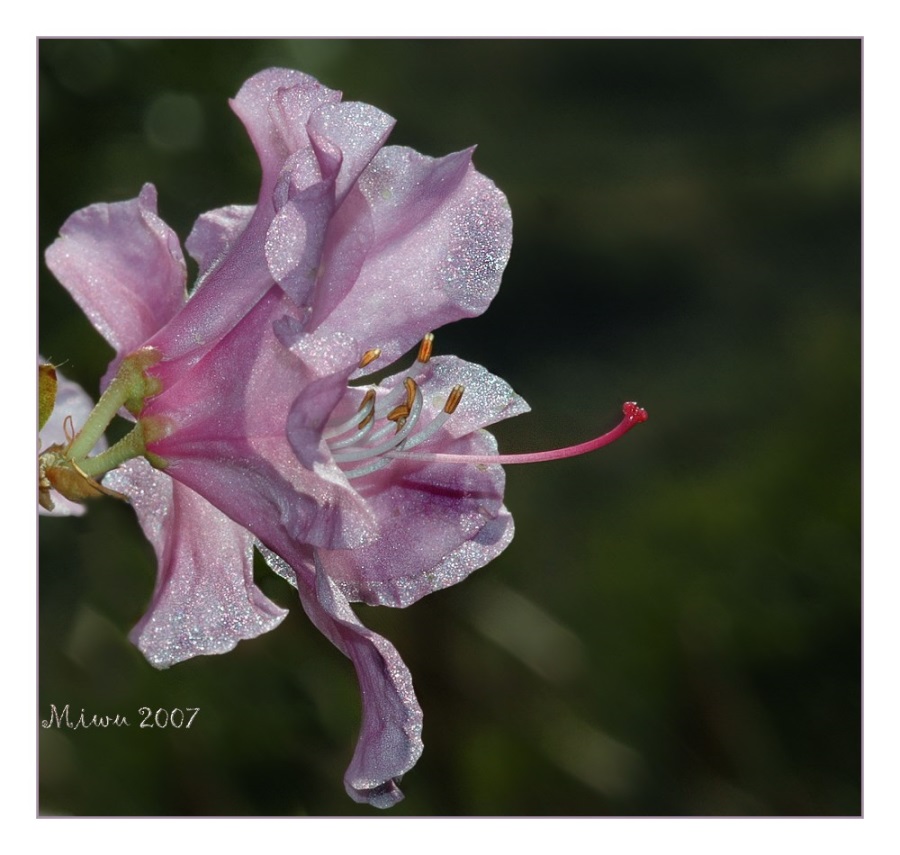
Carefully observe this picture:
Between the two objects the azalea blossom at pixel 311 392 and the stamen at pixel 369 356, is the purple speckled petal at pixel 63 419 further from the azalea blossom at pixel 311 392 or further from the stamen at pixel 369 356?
the stamen at pixel 369 356

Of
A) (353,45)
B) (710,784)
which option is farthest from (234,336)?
(710,784)

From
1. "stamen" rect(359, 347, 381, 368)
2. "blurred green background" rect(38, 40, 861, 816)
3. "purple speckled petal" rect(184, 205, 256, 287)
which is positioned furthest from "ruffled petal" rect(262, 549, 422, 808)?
"blurred green background" rect(38, 40, 861, 816)

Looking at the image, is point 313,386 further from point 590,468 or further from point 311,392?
point 590,468

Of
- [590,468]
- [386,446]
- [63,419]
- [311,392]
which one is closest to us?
[311,392]

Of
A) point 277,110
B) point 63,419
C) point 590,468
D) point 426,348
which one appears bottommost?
point 590,468

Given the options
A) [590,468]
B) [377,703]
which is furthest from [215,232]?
[590,468]

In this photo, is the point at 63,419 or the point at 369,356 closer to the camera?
the point at 369,356
